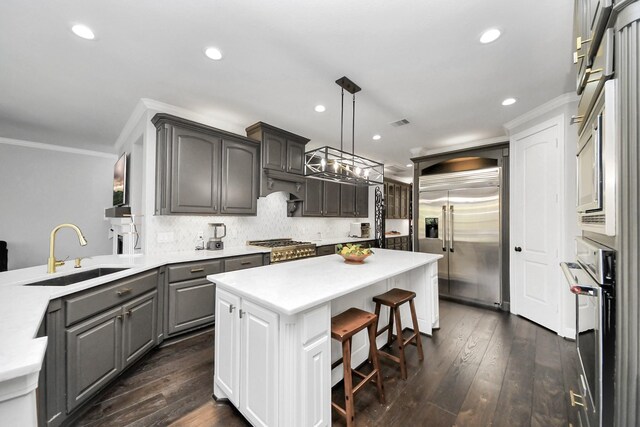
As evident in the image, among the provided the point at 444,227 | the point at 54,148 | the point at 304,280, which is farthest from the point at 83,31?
the point at 444,227

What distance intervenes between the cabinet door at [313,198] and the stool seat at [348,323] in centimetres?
287

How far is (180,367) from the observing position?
2230 mm

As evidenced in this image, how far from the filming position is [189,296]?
2729mm

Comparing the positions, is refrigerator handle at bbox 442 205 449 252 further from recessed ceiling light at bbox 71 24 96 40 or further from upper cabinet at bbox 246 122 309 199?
recessed ceiling light at bbox 71 24 96 40

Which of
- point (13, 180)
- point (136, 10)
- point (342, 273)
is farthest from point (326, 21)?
point (13, 180)

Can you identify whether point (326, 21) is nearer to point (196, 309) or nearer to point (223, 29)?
point (223, 29)

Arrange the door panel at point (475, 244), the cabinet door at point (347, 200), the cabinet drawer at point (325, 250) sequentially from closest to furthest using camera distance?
the door panel at point (475, 244) → the cabinet drawer at point (325, 250) → the cabinet door at point (347, 200)

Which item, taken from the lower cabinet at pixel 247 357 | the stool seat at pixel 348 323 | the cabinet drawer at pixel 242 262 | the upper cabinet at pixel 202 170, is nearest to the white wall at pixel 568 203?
the stool seat at pixel 348 323

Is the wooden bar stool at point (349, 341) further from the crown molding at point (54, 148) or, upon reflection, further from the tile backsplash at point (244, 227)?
the crown molding at point (54, 148)

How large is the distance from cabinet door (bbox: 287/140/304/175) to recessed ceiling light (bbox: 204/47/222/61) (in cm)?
183

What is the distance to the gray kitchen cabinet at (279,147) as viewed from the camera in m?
3.60

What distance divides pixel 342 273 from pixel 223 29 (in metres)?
2.02

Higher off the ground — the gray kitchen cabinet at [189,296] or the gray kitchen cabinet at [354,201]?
the gray kitchen cabinet at [354,201]

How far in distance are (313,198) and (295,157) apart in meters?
1.02
